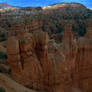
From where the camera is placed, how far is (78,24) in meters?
48.0

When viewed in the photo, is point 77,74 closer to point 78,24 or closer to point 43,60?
point 43,60

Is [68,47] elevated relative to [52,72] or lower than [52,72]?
elevated

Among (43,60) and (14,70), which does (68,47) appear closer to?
(43,60)

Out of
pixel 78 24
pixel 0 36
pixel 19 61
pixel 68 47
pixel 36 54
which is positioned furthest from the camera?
pixel 78 24

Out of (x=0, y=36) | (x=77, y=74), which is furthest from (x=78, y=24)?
(x=77, y=74)

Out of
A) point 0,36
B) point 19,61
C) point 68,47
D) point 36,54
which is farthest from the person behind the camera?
point 0,36

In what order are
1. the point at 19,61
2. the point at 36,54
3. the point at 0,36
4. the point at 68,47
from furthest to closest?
the point at 0,36 < the point at 68,47 < the point at 36,54 < the point at 19,61

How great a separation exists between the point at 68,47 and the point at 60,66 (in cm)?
189

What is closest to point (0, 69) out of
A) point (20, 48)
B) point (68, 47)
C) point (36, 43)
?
point (20, 48)

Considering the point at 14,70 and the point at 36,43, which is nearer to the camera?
the point at 14,70

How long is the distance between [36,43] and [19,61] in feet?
5.20

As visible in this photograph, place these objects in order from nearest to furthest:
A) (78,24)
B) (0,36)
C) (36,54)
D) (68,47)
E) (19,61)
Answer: (19,61)
(36,54)
(68,47)
(0,36)
(78,24)

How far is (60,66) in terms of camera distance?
10.3 metres

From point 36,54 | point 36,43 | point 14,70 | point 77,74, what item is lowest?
point 77,74
